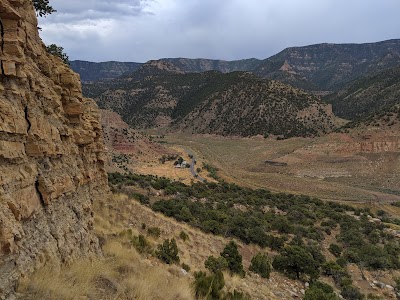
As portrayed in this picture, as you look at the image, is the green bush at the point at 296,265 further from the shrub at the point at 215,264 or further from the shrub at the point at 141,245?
the shrub at the point at 141,245

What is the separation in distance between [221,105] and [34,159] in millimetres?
124111

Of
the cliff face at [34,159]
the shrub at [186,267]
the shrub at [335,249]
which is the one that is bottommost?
the shrub at [335,249]

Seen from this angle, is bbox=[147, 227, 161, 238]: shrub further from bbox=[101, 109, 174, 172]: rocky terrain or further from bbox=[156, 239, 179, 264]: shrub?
bbox=[101, 109, 174, 172]: rocky terrain

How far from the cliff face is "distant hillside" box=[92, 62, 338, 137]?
89.7 meters

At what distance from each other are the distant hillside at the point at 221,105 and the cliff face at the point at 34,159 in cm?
8969

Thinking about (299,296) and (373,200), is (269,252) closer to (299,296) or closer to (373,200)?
(299,296)

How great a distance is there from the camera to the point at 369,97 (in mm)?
139625

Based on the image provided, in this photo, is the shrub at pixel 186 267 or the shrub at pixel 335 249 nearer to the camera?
the shrub at pixel 186 267

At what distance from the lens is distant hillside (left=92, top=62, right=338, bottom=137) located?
104812mm

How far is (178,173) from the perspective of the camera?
5734cm

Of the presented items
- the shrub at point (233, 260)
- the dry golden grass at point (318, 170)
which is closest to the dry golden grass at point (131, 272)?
the shrub at point (233, 260)

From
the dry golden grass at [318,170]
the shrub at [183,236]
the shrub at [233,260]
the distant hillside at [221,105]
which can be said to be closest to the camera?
the shrub at [233,260]

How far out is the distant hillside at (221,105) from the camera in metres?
105

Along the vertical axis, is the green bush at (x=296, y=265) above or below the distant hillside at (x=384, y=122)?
below
